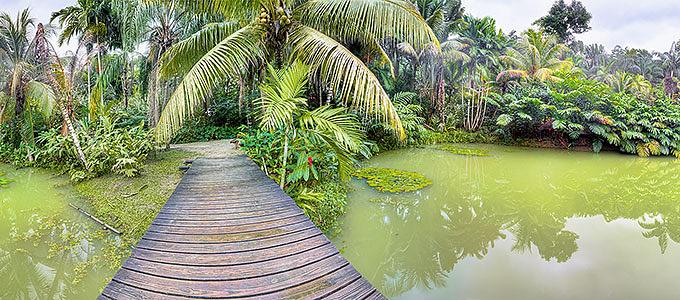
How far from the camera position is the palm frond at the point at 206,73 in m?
4.39

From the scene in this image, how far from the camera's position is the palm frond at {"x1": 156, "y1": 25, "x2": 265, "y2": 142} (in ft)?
14.4

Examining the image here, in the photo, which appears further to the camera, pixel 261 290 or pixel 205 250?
pixel 205 250

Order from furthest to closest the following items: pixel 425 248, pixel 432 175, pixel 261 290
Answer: pixel 432 175 → pixel 425 248 → pixel 261 290

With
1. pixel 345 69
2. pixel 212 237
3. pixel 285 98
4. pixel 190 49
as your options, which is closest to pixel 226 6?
pixel 190 49

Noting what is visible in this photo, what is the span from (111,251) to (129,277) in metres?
1.79

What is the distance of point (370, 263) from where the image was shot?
132 inches

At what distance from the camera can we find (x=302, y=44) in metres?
4.97

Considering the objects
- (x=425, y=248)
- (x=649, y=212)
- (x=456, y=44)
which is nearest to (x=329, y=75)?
(x=425, y=248)

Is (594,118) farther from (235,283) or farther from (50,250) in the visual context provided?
(50,250)

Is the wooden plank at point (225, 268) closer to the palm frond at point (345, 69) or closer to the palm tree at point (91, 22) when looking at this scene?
the palm frond at point (345, 69)

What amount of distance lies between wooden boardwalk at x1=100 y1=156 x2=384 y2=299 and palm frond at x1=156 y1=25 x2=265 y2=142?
169 cm

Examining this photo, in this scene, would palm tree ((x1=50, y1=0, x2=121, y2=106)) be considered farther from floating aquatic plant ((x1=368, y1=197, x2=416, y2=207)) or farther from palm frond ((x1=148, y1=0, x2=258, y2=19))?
floating aquatic plant ((x1=368, y1=197, x2=416, y2=207))

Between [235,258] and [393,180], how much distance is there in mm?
4810

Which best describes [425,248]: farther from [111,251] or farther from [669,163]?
[669,163]
